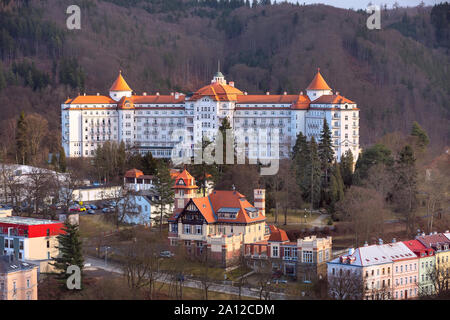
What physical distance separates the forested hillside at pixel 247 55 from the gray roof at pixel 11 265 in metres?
71.6

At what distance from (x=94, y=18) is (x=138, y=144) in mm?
77869

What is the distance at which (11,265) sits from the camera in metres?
51.7

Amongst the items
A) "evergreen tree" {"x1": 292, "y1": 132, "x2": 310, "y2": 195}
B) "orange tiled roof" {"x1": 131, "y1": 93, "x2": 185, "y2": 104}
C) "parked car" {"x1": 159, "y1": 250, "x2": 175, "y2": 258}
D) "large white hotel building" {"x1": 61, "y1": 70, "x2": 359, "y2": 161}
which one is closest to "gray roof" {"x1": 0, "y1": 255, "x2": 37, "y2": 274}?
"parked car" {"x1": 159, "y1": 250, "x2": 175, "y2": 258}

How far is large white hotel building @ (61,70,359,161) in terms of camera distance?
92312 mm

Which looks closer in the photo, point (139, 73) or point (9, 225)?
point (9, 225)

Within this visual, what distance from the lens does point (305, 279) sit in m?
56.7

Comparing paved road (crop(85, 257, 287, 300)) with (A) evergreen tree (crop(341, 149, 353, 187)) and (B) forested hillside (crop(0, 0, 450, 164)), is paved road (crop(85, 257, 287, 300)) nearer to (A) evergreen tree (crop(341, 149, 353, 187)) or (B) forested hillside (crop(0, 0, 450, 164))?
(A) evergreen tree (crop(341, 149, 353, 187))

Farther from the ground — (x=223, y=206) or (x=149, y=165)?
Result: (x=149, y=165)

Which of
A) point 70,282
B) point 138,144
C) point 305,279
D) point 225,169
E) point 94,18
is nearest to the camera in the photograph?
point 70,282

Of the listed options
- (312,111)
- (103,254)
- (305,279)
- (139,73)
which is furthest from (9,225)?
(139,73)

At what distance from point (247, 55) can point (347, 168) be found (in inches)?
3517

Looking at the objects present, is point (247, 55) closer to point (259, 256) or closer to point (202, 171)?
point (202, 171)

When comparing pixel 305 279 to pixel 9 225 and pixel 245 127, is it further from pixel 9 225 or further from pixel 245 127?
pixel 245 127

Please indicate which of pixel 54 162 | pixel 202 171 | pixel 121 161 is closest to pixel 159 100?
pixel 54 162
